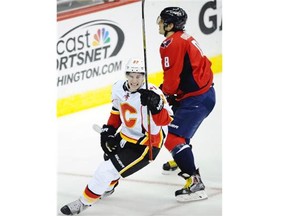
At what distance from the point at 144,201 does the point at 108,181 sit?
0.21 meters

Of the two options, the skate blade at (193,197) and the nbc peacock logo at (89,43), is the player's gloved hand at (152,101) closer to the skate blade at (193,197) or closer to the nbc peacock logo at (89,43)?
the nbc peacock logo at (89,43)

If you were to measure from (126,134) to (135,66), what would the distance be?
1.06 ft

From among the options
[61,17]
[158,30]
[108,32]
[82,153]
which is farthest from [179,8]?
[82,153]

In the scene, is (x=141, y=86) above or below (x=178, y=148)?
above

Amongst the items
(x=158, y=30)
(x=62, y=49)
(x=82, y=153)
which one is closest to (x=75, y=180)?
(x=82, y=153)

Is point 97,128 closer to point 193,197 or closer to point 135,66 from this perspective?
point 135,66

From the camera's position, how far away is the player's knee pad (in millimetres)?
3291

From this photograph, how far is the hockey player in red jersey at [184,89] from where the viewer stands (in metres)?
3.29

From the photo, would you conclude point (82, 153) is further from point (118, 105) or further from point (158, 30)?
point (158, 30)

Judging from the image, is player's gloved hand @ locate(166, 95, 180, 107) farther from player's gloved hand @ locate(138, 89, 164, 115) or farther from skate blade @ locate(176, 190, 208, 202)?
skate blade @ locate(176, 190, 208, 202)

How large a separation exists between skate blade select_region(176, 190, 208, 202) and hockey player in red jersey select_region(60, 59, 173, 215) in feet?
0.81

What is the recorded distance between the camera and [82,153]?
3.20 metres

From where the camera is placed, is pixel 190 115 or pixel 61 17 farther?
pixel 190 115

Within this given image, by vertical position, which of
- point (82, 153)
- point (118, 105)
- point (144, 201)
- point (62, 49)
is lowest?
point (144, 201)
